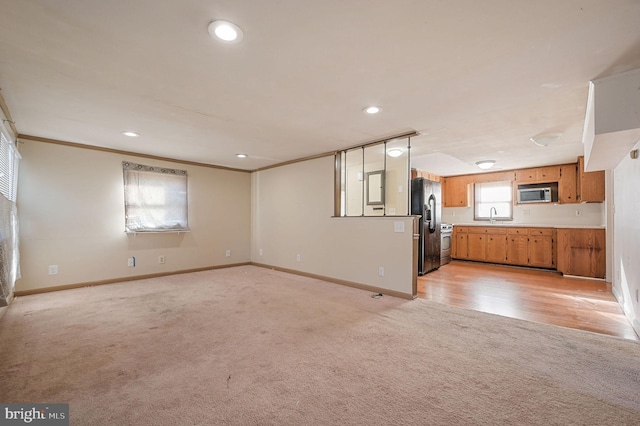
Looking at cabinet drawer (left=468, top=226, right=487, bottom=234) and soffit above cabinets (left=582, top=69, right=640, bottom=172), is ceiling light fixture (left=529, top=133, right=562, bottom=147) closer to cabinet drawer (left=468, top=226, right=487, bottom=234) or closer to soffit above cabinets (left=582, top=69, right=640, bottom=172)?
soffit above cabinets (left=582, top=69, right=640, bottom=172)

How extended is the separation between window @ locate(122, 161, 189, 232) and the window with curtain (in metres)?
1.31

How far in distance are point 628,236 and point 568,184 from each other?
324 cm

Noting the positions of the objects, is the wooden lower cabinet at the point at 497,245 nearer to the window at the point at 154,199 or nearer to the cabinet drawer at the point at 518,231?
the cabinet drawer at the point at 518,231

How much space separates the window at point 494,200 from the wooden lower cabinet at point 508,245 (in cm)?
78

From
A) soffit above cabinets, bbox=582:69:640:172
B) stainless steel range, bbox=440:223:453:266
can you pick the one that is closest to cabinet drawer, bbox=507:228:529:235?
stainless steel range, bbox=440:223:453:266

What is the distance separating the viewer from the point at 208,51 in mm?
1850

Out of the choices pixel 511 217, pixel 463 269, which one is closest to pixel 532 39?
pixel 463 269

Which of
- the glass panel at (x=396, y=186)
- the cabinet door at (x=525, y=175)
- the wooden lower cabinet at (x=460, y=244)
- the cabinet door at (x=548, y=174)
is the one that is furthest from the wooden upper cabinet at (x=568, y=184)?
the glass panel at (x=396, y=186)

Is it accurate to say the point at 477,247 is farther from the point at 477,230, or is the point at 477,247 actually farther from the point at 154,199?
the point at 154,199

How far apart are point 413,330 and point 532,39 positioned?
8.09 ft

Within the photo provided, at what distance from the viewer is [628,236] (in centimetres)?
303

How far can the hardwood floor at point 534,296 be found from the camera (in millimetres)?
2898

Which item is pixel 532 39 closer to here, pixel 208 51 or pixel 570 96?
pixel 570 96

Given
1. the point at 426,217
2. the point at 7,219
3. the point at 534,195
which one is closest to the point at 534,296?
the point at 426,217
